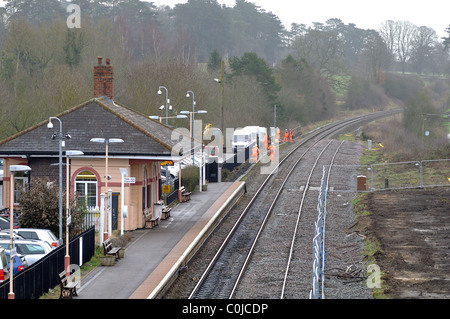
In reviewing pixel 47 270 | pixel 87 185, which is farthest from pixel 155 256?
pixel 87 185

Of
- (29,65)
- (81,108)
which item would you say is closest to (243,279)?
(81,108)

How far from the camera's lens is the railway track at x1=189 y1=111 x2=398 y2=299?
65.0ft

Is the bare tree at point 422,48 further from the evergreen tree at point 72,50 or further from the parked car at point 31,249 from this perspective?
the parked car at point 31,249

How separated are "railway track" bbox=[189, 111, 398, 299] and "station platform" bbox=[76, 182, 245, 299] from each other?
3.78 ft

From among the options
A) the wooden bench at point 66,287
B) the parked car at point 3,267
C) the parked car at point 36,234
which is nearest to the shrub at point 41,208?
the parked car at point 36,234

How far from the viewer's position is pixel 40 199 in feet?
79.5

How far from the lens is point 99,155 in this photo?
89.0ft

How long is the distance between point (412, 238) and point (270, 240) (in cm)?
536

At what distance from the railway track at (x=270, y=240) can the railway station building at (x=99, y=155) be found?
4.28 meters

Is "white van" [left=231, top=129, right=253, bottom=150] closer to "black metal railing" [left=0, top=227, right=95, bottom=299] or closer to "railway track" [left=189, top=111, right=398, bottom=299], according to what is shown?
"railway track" [left=189, top=111, right=398, bottom=299]

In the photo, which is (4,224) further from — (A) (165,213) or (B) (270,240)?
(B) (270,240)

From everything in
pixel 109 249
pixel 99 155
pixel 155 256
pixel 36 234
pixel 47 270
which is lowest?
pixel 155 256

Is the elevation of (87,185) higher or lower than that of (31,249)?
higher

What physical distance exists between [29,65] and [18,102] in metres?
15.3
